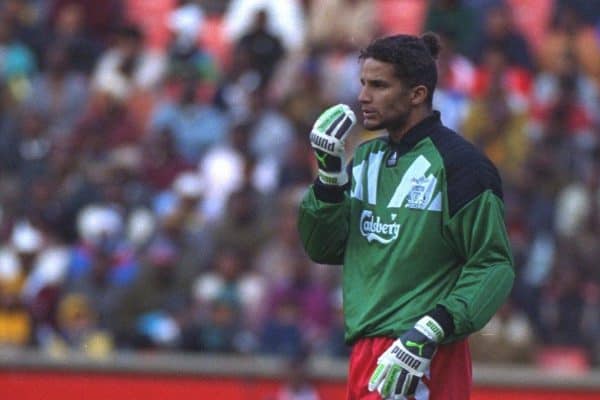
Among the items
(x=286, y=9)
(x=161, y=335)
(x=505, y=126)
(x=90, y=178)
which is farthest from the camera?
(x=286, y=9)

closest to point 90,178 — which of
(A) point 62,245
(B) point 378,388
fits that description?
(A) point 62,245

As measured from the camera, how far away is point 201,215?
13789 millimetres

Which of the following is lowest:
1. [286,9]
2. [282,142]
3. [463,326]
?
[463,326]

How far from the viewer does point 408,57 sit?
6.14 meters

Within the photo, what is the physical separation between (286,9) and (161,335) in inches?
177

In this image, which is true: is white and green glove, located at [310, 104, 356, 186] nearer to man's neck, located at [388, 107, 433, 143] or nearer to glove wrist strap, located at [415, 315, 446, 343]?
man's neck, located at [388, 107, 433, 143]

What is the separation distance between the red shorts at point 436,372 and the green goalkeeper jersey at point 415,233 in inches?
2.6

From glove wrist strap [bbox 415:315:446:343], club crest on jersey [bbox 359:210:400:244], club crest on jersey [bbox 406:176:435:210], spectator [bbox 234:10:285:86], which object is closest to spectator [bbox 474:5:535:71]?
spectator [bbox 234:10:285:86]

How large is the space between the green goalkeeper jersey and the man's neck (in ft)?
0.08

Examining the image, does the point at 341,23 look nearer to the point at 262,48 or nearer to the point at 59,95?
the point at 262,48

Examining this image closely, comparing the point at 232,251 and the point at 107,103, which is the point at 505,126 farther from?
the point at 107,103

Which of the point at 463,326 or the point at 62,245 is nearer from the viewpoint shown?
the point at 463,326

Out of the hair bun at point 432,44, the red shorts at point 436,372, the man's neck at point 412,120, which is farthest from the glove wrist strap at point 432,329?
the hair bun at point 432,44

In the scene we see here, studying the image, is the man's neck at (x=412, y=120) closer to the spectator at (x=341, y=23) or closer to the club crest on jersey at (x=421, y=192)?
the club crest on jersey at (x=421, y=192)
